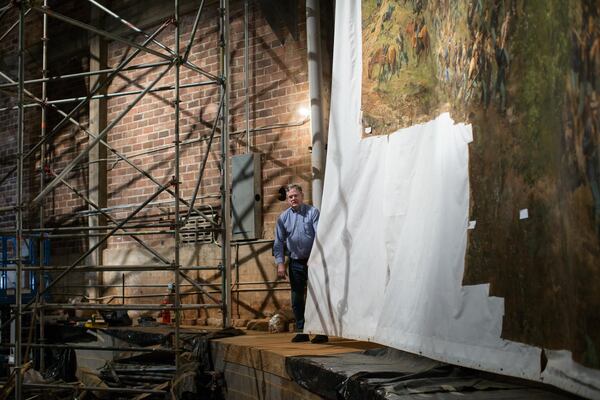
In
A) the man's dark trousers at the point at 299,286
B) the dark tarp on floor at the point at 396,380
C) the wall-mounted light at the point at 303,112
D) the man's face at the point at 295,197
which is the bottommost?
the dark tarp on floor at the point at 396,380

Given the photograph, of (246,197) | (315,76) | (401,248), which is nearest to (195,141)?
(246,197)

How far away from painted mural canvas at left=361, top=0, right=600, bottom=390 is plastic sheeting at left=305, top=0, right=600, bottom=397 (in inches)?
4.5

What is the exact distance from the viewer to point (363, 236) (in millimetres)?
5262

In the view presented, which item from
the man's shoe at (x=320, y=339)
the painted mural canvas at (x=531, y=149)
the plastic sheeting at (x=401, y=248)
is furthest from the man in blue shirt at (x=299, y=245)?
the painted mural canvas at (x=531, y=149)

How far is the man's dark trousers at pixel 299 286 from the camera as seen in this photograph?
6.58 metres

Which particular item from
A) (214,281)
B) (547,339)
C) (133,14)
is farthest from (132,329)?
(547,339)

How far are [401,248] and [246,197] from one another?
4686mm

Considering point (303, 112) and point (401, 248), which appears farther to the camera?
point (303, 112)

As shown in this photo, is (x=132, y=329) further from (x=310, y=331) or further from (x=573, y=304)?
(x=573, y=304)

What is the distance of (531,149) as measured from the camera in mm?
3197

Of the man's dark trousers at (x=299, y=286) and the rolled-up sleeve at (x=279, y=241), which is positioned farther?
the rolled-up sleeve at (x=279, y=241)

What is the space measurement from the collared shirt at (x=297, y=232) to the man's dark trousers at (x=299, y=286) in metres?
0.08

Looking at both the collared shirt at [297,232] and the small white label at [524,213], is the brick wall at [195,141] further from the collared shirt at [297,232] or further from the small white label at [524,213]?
the small white label at [524,213]

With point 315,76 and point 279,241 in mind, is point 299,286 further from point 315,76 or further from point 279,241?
point 315,76
